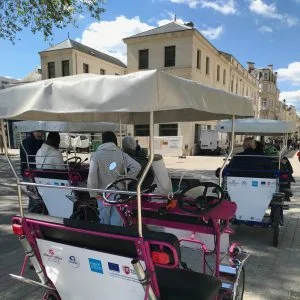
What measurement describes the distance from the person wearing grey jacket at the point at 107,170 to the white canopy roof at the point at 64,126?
3.57 meters

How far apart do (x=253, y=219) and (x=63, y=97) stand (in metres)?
4.27

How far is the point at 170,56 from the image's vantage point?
28469 millimetres

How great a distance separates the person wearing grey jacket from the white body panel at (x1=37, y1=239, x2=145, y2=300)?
1380 millimetres

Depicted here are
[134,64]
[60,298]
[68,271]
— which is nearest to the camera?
[68,271]

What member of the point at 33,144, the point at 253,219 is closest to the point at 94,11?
the point at 33,144

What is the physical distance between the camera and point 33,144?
705cm

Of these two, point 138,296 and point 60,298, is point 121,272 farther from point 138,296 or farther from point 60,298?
point 60,298

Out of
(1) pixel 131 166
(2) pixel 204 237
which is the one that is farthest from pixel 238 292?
(1) pixel 131 166

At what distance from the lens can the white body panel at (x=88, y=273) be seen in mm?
2303

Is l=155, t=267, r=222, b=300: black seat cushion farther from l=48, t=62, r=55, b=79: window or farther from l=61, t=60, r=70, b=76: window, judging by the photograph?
l=48, t=62, r=55, b=79: window

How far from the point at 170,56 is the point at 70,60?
989cm

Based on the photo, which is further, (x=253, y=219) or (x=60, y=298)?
(x=253, y=219)

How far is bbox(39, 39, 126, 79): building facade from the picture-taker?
3139cm

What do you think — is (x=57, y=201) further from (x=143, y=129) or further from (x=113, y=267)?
(x=143, y=129)
